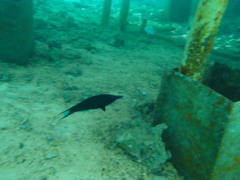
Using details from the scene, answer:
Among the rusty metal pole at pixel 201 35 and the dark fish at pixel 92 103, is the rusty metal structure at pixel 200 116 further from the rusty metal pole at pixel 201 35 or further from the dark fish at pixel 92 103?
the dark fish at pixel 92 103

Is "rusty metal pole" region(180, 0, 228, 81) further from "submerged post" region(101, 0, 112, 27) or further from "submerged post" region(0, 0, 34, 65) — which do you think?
"submerged post" region(101, 0, 112, 27)

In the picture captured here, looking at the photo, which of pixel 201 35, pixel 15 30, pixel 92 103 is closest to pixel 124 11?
pixel 15 30

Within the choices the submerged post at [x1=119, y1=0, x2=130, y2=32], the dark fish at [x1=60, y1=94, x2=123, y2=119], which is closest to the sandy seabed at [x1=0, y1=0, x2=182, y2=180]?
the dark fish at [x1=60, y1=94, x2=123, y2=119]

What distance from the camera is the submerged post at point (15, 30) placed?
5.59m

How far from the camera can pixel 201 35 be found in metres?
2.95

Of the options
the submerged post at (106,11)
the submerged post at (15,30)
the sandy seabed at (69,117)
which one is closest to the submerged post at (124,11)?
the submerged post at (106,11)

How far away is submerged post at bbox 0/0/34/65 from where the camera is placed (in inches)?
220

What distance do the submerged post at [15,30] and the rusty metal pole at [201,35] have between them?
436cm

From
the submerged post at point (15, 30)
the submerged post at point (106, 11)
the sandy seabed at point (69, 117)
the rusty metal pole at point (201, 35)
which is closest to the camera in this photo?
the rusty metal pole at point (201, 35)

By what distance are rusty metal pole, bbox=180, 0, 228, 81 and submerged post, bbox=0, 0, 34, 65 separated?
14.3 feet

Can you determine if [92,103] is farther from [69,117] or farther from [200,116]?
[200,116]

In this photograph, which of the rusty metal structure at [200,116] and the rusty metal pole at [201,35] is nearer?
the rusty metal structure at [200,116]

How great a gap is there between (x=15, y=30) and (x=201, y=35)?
4616 mm

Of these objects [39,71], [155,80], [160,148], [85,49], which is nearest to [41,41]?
[85,49]
